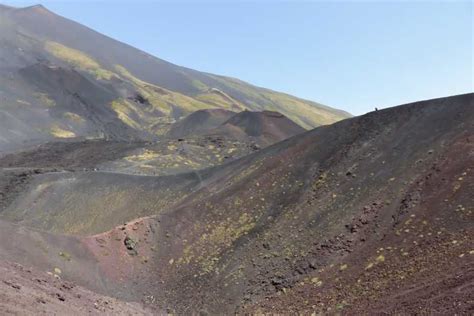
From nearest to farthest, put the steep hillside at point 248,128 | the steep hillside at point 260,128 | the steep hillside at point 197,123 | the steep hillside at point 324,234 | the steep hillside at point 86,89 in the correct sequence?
the steep hillside at point 324,234 → the steep hillside at point 248,128 → the steep hillside at point 260,128 → the steep hillside at point 86,89 → the steep hillside at point 197,123

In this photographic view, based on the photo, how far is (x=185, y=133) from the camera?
9975 cm

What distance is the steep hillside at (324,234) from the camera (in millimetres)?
18547

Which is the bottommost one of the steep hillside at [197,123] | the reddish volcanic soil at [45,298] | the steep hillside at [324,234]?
the reddish volcanic soil at [45,298]

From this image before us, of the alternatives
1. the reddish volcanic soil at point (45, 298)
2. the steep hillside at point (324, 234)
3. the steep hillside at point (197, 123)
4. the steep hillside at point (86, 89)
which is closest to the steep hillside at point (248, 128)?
the steep hillside at point (197, 123)

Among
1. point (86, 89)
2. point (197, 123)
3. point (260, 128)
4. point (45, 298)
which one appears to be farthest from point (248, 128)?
point (45, 298)

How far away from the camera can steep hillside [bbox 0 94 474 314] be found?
1855 cm

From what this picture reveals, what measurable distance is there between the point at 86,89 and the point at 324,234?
95129 mm

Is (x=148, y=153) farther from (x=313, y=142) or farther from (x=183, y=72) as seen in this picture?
(x=183, y=72)

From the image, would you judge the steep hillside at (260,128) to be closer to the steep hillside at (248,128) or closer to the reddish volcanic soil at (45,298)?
the steep hillside at (248,128)

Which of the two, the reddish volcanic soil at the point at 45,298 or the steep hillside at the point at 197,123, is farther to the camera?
the steep hillside at the point at 197,123

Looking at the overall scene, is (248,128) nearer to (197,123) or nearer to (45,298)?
(197,123)

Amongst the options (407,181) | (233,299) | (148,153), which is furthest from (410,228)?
(148,153)

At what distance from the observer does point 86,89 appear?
10956 cm

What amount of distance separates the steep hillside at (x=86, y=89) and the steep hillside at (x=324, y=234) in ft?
192
